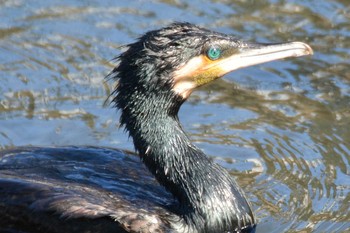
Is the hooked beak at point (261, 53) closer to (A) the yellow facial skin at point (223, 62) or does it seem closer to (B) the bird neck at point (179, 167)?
(A) the yellow facial skin at point (223, 62)

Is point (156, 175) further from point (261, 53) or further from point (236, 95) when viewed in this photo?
point (236, 95)

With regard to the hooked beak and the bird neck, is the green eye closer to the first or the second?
the hooked beak

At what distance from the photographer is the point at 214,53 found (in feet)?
29.1

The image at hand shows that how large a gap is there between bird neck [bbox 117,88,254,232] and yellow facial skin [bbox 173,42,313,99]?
147 mm

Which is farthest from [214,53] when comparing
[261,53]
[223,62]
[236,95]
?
[236,95]

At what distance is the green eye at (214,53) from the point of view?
8859 mm

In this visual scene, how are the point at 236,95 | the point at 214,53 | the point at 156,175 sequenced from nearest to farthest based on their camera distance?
1. the point at 214,53
2. the point at 156,175
3. the point at 236,95

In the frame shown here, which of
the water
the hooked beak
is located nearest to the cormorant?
the hooked beak

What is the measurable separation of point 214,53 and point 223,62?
124mm

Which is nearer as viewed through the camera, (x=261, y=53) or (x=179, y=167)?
(x=261, y=53)

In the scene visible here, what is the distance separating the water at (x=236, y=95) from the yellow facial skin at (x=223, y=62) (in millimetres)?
1357

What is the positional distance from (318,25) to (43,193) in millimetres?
5442

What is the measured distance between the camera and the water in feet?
32.7

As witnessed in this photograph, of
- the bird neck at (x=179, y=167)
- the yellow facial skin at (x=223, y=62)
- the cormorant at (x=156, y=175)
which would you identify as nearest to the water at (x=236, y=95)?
the bird neck at (x=179, y=167)
